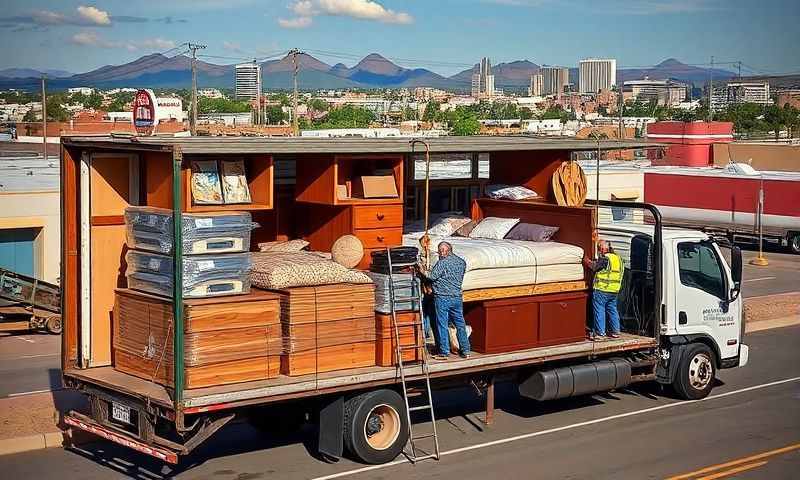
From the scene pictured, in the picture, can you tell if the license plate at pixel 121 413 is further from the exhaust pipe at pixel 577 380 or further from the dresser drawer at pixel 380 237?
the exhaust pipe at pixel 577 380

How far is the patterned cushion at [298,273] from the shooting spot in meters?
11.3

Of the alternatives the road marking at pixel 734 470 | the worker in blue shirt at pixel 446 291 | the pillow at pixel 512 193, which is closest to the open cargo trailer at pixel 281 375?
the worker in blue shirt at pixel 446 291

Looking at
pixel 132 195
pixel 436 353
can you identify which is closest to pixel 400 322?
pixel 436 353

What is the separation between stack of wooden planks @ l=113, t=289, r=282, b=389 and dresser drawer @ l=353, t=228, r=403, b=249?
1.88m

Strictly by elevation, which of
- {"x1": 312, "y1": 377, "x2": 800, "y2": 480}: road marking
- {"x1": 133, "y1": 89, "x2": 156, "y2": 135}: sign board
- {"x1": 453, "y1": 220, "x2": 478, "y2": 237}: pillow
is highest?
{"x1": 133, "y1": 89, "x2": 156, "y2": 135}: sign board

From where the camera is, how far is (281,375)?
11.3 m

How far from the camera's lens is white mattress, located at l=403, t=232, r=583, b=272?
43.6 feet

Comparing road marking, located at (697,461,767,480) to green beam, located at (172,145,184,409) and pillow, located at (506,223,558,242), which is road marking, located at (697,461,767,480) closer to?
pillow, located at (506,223,558,242)

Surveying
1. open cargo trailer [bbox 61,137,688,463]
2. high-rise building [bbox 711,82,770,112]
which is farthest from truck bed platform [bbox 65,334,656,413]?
high-rise building [bbox 711,82,770,112]

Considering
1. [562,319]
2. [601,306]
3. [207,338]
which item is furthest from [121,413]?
[601,306]

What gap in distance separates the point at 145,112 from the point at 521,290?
20.6ft

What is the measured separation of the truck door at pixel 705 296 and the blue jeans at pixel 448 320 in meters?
3.82

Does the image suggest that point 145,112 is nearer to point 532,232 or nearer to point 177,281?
point 532,232

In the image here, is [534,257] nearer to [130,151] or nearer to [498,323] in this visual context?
[498,323]
